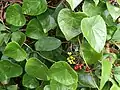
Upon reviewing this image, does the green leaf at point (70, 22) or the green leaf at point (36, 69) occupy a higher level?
the green leaf at point (70, 22)

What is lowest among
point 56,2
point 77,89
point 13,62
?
point 77,89

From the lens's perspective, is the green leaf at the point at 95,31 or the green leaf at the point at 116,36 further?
the green leaf at the point at 116,36

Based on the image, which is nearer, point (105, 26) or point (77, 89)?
point (105, 26)

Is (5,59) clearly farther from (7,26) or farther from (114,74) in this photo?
(114,74)

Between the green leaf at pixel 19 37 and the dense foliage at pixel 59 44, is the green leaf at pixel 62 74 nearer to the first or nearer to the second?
the dense foliage at pixel 59 44

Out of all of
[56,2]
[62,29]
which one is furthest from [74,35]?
[56,2]

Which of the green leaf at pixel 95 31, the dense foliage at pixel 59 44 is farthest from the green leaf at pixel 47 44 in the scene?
the green leaf at pixel 95 31

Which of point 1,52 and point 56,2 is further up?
point 56,2

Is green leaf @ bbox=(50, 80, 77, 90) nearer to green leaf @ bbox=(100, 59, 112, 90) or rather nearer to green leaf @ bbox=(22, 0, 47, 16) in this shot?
green leaf @ bbox=(100, 59, 112, 90)

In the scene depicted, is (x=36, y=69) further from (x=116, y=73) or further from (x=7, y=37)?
A: (x=116, y=73)
